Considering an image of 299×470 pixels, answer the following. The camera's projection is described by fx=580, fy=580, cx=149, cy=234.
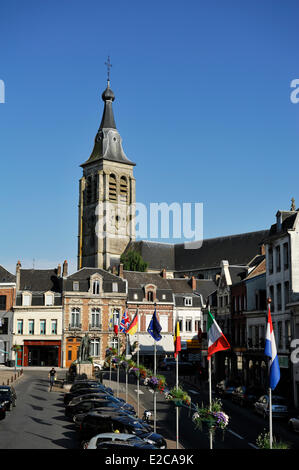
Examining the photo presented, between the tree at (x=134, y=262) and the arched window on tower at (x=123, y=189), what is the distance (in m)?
19.0

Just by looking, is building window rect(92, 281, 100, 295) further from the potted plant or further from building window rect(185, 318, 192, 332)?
the potted plant

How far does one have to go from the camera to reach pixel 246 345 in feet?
171

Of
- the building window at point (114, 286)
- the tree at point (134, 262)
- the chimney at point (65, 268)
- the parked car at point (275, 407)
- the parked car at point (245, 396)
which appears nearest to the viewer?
the parked car at point (275, 407)

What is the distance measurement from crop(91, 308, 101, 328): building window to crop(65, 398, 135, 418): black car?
3883 centimetres

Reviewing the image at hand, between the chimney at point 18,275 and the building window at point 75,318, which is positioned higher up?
the chimney at point 18,275

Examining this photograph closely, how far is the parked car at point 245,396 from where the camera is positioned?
37938 millimetres

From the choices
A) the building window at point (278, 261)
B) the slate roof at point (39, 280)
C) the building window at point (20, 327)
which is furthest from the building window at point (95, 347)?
the building window at point (278, 261)

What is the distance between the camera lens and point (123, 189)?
4764 inches

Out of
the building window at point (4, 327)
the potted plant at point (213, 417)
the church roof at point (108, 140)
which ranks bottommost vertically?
the potted plant at point (213, 417)

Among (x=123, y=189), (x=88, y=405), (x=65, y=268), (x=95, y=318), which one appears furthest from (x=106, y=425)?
(x=123, y=189)

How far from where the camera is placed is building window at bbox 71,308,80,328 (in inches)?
2719

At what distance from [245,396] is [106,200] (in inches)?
3248

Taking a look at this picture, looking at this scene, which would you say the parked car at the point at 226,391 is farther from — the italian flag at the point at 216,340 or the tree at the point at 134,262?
the tree at the point at 134,262
